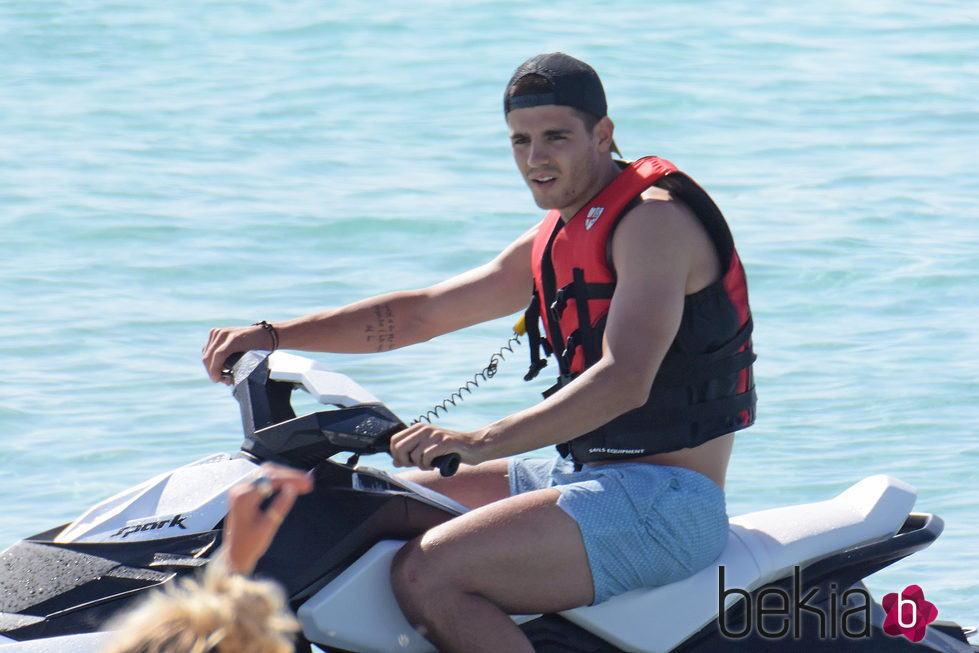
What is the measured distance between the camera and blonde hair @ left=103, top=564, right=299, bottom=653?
1.58 m

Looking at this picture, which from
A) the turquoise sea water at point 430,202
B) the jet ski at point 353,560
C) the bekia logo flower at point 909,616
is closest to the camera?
the jet ski at point 353,560

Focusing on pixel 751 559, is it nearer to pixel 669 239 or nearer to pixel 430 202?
pixel 669 239

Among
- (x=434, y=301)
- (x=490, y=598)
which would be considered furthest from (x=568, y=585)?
(x=434, y=301)

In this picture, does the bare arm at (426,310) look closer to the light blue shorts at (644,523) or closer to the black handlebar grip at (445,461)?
the light blue shorts at (644,523)

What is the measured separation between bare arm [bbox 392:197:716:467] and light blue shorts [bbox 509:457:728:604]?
148 mm

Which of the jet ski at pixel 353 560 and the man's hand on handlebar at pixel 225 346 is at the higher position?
the man's hand on handlebar at pixel 225 346

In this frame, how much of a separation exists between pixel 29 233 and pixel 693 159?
16.5 ft

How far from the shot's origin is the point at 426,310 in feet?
11.5

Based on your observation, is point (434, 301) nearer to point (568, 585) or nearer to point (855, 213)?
point (568, 585)

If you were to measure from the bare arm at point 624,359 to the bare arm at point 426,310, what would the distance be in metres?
0.61

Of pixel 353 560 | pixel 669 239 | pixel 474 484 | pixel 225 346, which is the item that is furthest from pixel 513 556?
pixel 225 346

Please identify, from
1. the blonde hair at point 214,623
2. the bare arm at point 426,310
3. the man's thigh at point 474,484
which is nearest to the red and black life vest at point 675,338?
the man's thigh at point 474,484

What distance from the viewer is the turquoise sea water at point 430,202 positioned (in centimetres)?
646

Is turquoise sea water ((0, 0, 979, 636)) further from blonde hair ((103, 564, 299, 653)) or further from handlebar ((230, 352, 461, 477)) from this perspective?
blonde hair ((103, 564, 299, 653))
